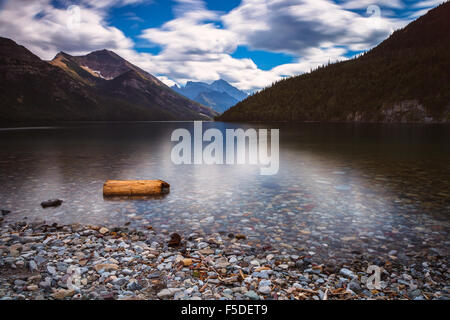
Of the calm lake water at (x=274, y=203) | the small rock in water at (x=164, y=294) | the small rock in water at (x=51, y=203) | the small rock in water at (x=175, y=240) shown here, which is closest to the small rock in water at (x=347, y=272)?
the calm lake water at (x=274, y=203)

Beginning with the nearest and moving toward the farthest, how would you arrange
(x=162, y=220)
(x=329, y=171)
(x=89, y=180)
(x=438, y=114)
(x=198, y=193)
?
(x=162, y=220)
(x=198, y=193)
(x=89, y=180)
(x=329, y=171)
(x=438, y=114)

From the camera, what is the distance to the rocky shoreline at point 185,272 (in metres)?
6.81

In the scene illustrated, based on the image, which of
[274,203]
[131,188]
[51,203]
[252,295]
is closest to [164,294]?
[252,295]

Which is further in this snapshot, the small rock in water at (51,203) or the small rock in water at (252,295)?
the small rock in water at (51,203)

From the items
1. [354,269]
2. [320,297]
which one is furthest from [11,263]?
[354,269]

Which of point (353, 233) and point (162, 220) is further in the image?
point (162, 220)

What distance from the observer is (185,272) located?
7832 mm

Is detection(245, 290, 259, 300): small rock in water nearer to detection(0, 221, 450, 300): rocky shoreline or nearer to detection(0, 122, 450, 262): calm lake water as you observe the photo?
detection(0, 221, 450, 300): rocky shoreline

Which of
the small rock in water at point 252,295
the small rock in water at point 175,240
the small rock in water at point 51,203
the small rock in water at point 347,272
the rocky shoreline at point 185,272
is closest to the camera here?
the small rock in water at point 252,295

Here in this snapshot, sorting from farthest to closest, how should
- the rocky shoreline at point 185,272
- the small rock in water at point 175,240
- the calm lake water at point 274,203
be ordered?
the calm lake water at point 274,203 → the small rock in water at point 175,240 → the rocky shoreline at point 185,272

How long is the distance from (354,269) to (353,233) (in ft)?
9.25

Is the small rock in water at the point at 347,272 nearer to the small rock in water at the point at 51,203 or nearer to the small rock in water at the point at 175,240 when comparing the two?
the small rock in water at the point at 175,240
